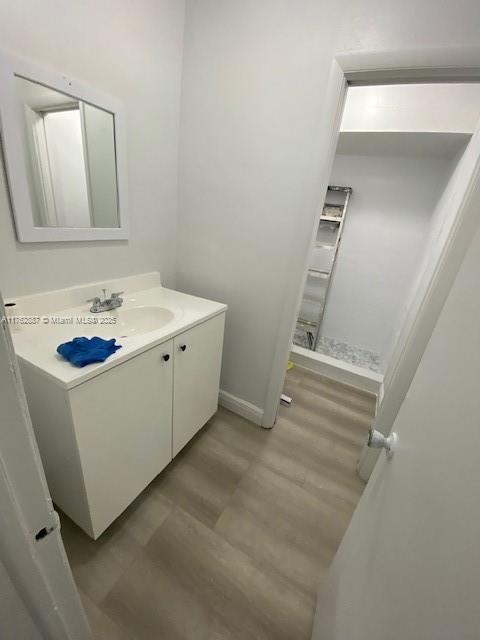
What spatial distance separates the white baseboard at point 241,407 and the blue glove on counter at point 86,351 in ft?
3.64

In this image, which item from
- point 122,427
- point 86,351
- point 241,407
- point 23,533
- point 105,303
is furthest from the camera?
point 241,407

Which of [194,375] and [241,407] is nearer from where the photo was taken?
[194,375]

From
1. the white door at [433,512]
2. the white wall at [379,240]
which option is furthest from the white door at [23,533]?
the white wall at [379,240]

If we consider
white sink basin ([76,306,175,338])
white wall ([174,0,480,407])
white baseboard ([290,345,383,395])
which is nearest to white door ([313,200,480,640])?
white wall ([174,0,480,407])

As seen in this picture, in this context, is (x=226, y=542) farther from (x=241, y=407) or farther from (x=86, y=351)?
(x=86, y=351)

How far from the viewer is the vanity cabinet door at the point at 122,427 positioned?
0.84 metres

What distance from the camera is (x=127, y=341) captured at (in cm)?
97

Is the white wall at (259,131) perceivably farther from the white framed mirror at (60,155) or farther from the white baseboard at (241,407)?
the white framed mirror at (60,155)

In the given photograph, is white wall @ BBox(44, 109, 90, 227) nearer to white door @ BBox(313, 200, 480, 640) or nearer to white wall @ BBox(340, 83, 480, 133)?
white door @ BBox(313, 200, 480, 640)

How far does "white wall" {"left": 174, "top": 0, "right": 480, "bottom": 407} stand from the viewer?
1.00 metres

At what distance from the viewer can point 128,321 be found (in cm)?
131

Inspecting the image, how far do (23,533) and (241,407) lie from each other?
1.51m

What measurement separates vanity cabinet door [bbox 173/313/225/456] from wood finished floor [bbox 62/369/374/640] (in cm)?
23

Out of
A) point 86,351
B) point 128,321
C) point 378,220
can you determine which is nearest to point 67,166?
point 128,321
